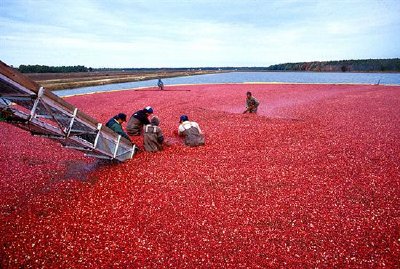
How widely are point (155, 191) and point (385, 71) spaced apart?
199 m

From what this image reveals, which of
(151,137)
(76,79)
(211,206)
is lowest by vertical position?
(211,206)

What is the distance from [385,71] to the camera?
164125 millimetres

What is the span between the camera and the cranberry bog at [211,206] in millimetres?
5332

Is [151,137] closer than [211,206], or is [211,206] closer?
[211,206]

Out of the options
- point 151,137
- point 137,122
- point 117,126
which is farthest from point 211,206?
point 137,122

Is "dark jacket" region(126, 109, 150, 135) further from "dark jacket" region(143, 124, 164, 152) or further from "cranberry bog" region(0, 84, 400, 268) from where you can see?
"dark jacket" region(143, 124, 164, 152)

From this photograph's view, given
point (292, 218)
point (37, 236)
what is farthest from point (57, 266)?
point (292, 218)

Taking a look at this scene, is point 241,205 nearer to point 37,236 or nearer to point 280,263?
point 280,263

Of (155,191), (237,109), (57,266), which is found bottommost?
(57,266)

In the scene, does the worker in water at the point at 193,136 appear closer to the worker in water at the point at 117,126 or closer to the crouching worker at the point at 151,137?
the crouching worker at the point at 151,137

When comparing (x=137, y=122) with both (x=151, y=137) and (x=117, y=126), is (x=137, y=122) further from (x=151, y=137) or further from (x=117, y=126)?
(x=117, y=126)

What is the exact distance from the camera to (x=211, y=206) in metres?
6.92

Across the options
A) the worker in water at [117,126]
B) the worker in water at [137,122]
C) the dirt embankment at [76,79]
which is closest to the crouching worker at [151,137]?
the worker in water at [117,126]

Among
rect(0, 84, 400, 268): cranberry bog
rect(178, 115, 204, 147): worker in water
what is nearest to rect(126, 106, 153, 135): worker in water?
rect(0, 84, 400, 268): cranberry bog
